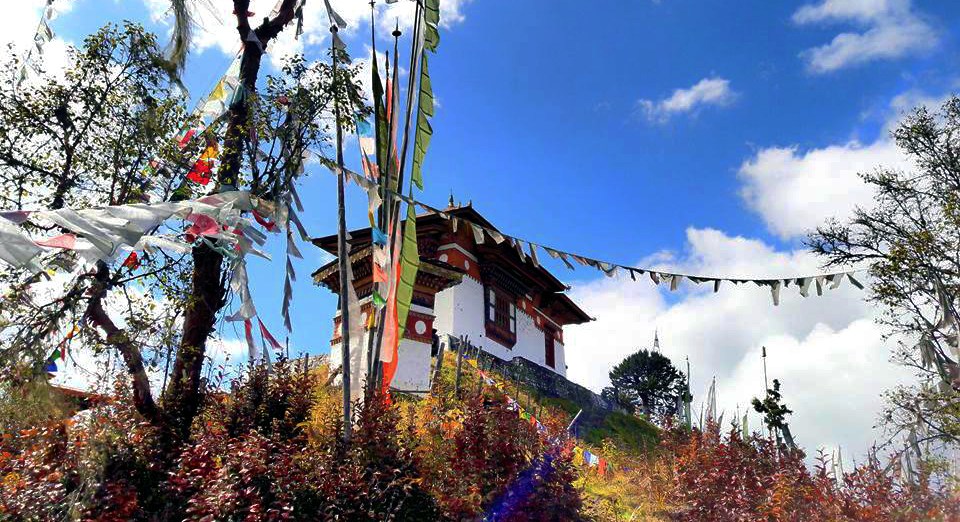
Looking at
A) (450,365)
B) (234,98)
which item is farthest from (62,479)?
(450,365)

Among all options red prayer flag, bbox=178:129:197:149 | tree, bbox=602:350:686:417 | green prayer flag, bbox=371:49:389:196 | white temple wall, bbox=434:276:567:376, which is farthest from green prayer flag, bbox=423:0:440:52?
tree, bbox=602:350:686:417

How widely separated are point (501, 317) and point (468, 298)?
113 inches

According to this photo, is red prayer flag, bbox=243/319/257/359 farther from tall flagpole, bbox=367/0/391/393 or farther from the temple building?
the temple building

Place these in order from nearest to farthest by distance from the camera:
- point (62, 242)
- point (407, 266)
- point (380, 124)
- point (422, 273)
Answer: point (62, 242)
point (407, 266)
point (380, 124)
point (422, 273)

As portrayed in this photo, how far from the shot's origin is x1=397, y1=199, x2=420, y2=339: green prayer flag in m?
10.3

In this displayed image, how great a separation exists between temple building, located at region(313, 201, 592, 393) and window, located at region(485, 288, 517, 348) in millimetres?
42

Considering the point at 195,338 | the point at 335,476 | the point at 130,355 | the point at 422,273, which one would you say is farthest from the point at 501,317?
the point at 335,476

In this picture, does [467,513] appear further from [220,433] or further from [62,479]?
[62,479]

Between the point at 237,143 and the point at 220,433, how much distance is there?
4.19 m

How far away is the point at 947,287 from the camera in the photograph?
1522 cm

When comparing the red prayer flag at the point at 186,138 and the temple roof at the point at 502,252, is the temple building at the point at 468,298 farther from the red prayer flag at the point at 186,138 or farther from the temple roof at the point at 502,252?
the red prayer flag at the point at 186,138

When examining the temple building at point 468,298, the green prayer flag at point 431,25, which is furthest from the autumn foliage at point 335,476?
the temple building at point 468,298

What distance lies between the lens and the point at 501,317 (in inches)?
1166

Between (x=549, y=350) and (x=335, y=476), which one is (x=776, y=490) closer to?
(x=335, y=476)
